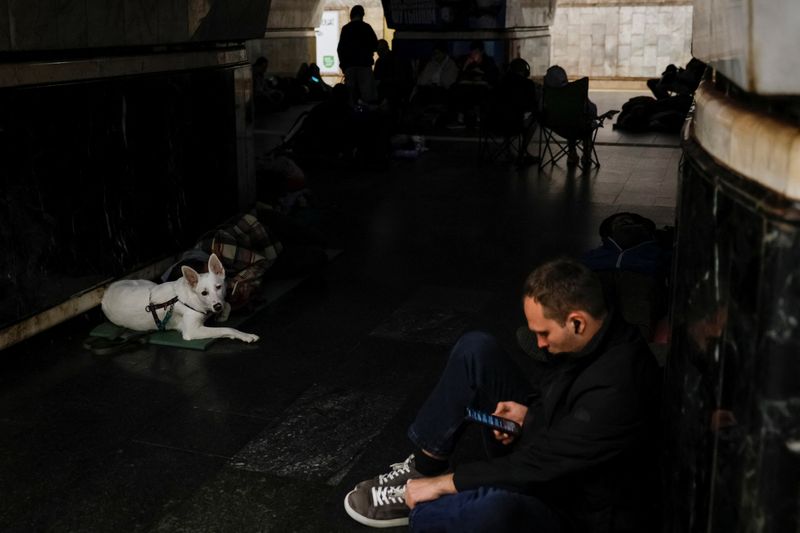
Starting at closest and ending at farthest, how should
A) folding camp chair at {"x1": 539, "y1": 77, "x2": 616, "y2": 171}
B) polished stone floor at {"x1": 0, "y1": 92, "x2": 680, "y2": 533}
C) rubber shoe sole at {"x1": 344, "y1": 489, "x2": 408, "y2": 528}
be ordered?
rubber shoe sole at {"x1": 344, "y1": 489, "x2": 408, "y2": 528}
polished stone floor at {"x1": 0, "y1": 92, "x2": 680, "y2": 533}
folding camp chair at {"x1": 539, "y1": 77, "x2": 616, "y2": 171}

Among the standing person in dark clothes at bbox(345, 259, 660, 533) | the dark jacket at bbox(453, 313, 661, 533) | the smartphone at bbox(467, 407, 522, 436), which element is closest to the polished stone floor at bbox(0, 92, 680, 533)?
the smartphone at bbox(467, 407, 522, 436)

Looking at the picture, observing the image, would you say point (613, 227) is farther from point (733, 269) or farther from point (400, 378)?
point (733, 269)

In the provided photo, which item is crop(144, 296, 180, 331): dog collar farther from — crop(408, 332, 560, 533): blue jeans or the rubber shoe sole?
crop(408, 332, 560, 533): blue jeans

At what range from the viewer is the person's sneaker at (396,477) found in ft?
12.2

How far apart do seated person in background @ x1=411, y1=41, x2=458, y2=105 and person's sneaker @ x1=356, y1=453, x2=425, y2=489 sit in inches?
505

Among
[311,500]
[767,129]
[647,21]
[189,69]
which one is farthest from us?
[647,21]

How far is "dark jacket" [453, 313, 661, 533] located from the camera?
2.75 m

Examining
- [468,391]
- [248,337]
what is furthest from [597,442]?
[248,337]

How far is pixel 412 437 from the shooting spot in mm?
3604

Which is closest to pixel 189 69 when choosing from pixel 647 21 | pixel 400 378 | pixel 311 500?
pixel 400 378

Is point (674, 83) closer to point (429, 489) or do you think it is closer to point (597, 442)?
point (429, 489)

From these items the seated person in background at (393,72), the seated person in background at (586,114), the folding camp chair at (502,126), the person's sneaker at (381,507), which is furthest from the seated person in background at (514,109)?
the person's sneaker at (381,507)

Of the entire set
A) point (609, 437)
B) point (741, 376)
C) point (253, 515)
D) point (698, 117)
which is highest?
point (698, 117)

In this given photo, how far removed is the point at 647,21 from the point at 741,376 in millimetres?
24100
